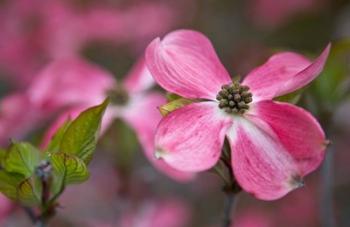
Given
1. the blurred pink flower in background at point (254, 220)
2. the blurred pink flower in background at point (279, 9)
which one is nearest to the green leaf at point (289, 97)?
the blurred pink flower in background at point (254, 220)

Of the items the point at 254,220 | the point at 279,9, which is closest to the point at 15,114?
the point at 254,220

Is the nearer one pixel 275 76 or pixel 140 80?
pixel 275 76

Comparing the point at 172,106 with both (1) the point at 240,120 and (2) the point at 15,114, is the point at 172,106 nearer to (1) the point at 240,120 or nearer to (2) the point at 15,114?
(1) the point at 240,120

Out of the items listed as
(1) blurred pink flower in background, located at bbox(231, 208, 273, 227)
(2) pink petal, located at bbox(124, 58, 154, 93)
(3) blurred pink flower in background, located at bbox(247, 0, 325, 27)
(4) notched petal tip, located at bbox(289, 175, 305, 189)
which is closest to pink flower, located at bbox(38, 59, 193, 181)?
(2) pink petal, located at bbox(124, 58, 154, 93)

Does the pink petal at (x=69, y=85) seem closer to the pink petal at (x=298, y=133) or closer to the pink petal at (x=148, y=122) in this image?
the pink petal at (x=148, y=122)

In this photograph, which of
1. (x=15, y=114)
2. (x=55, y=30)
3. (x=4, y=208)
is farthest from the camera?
(x=55, y=30)

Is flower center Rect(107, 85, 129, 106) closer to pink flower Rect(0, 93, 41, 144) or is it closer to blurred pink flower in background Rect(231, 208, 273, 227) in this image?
pink flower Rect(0, 93, 41, 144)

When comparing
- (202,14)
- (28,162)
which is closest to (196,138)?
(28,162)
